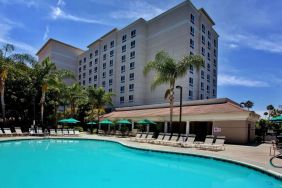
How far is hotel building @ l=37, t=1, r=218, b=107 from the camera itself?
46594 millimetres

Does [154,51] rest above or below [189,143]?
above

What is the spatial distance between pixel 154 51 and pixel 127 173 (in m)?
42.5

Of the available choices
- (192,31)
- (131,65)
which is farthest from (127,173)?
(131,65)

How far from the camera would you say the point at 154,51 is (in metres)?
52.4

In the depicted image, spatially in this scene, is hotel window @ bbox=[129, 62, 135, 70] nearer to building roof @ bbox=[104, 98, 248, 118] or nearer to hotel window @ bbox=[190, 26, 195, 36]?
building roof @ bbox=[104, 98, 248, 118]

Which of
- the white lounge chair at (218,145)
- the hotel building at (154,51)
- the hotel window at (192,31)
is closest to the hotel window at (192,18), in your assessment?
the hotel building at (154,51)

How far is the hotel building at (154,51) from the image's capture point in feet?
153

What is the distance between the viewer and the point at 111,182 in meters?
10.2

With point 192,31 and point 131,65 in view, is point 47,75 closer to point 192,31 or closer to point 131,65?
point 131,65

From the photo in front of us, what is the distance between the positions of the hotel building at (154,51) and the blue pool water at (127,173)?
101 ft

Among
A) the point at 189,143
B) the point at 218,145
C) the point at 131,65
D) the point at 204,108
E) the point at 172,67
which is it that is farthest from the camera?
the point at 131,65

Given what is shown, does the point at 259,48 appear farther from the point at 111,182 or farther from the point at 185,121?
the point at 111,182

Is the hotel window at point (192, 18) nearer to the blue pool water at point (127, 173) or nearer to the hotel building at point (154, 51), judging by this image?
the hotel building at point (154, 51)

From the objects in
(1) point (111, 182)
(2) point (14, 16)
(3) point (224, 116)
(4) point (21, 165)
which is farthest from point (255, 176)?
(2) point (14, 16)
